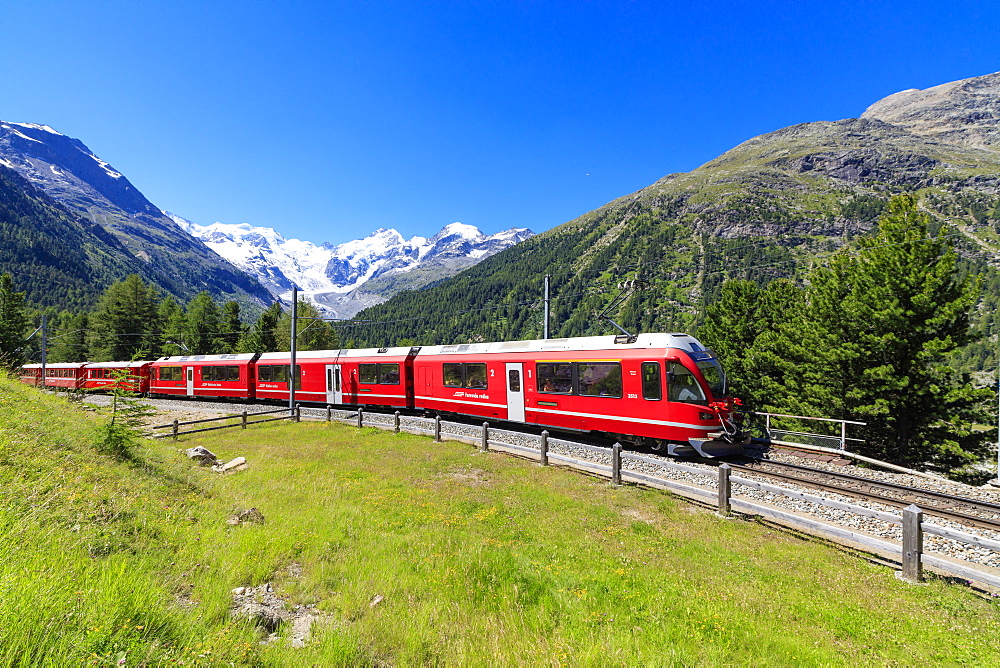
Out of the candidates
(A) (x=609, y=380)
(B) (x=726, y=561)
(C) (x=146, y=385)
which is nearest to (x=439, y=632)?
(B) (x=726, y=561)

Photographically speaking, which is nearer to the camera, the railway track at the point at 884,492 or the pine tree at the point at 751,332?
the railway track at the point at 884,492

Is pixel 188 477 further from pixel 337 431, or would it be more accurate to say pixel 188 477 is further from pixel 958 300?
pixel 958 300

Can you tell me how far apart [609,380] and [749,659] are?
11066mm

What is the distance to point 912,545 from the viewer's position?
641 cm

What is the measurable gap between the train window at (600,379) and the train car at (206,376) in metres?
27.0

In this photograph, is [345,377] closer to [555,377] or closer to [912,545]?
[555,377]

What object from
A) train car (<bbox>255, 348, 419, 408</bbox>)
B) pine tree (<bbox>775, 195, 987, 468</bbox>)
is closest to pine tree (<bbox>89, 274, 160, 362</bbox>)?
train car (<bbox>255, 348, 419, 408</bbox>)

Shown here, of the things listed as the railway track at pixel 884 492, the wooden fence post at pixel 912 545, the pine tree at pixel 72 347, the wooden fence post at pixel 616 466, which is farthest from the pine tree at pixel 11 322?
the wooden fence post at pixel 912 545

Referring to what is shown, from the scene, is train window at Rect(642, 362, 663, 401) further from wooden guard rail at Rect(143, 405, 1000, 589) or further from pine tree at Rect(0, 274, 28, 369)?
pine tree at Rect(0, 274, 28, 369)

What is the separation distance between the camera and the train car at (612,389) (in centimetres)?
1359

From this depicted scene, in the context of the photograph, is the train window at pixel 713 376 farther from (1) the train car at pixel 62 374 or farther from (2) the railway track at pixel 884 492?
(1) the train car at pixel 62 374

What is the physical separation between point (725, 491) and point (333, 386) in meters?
24.4

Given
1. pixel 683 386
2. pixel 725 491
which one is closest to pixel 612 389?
pixel 683 386

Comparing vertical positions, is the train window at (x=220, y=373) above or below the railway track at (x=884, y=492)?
above
